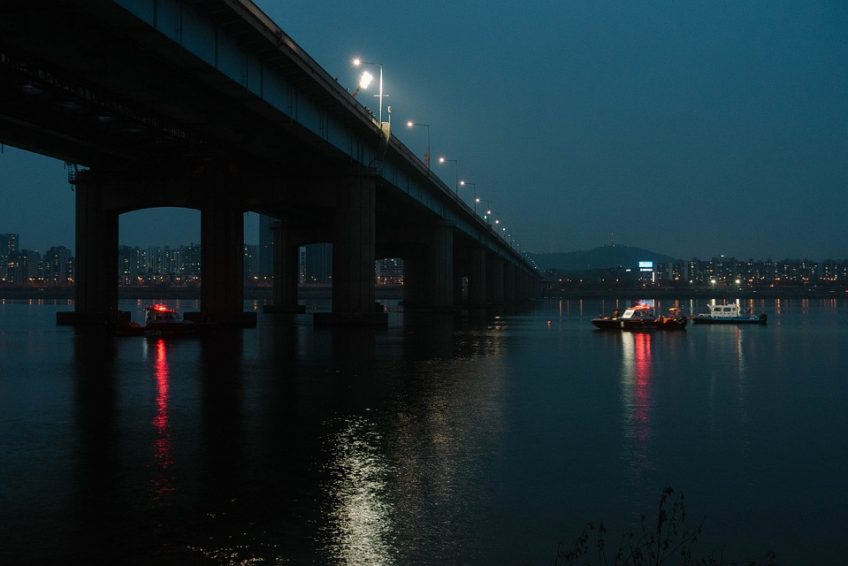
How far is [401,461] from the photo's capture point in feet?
48.3

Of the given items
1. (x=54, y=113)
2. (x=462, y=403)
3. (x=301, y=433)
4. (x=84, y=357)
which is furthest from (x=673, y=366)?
(x=54, y=113)

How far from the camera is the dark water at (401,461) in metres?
10.2

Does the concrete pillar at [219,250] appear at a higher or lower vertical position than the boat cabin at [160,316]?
higher

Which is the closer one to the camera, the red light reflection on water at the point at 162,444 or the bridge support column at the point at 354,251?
the red light reflection on water at the point at 162,444

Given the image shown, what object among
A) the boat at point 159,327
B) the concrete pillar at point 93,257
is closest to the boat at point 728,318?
the boat at point 159,327

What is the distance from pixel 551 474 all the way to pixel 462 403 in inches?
335

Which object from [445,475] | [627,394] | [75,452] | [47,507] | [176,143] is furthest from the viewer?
[176,143]

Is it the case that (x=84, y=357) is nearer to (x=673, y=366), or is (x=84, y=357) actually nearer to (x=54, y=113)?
(x=54, y=113)

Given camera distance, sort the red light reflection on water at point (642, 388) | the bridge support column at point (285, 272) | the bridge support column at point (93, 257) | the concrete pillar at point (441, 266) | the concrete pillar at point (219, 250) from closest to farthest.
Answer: the red light reflection on water at point (642, 388) < the concrete pillar at point (219, 250) < the bridge support column at point (93, 257) < the concrete pillar at point (441, 266) < the bridge support column at point (285, 272)

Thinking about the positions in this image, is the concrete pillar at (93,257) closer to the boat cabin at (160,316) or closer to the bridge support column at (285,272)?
the boat cabin at (160,316)

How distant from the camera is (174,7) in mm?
30641

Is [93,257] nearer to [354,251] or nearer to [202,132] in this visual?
[354,251]

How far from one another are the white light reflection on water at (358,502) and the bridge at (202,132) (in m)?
17.6

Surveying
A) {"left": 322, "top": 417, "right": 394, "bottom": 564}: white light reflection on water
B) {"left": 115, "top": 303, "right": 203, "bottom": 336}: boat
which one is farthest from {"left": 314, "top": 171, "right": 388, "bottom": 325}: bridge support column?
{"left": 322, "top": 417, "right": 394, "bottom": 564}: white light reflection on water
